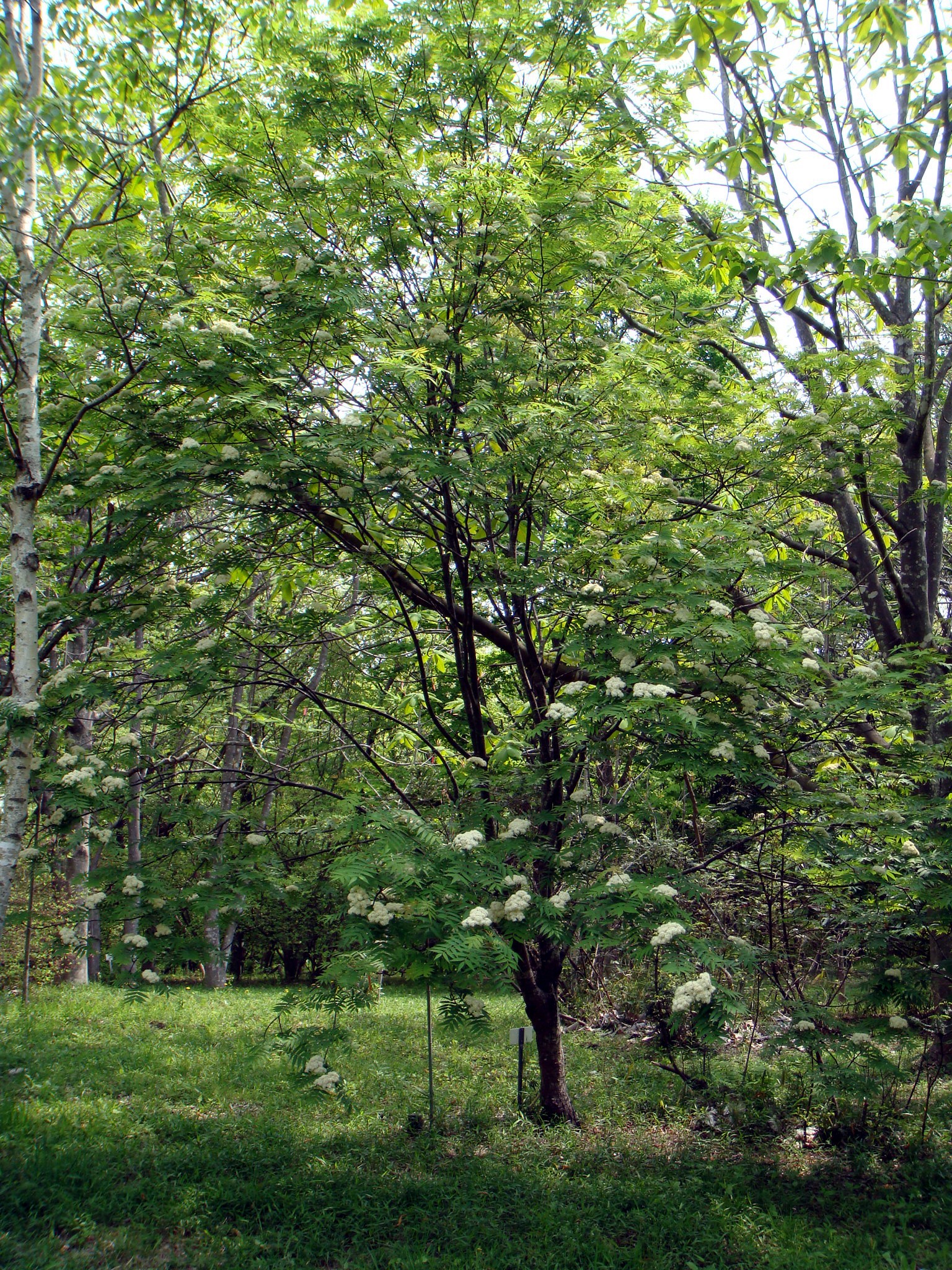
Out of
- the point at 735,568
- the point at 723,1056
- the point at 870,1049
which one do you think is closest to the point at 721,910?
the point at 723,1056

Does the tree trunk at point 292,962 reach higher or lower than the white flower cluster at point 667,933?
lower

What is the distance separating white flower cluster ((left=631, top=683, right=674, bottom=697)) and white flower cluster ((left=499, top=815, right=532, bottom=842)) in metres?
0.91

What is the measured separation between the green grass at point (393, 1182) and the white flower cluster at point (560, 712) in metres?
1.93

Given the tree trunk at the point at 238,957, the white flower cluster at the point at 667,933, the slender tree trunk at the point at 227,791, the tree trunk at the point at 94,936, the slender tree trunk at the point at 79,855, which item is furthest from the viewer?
the tree trunk at the point at 238,957

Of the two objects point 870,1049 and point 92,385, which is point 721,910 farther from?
point 92,385

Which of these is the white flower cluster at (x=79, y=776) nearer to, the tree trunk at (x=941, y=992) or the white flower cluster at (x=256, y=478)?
the white flower cluster at (x=256, y=478)

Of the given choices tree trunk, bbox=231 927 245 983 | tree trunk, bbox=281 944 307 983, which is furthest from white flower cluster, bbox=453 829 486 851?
tree trunk, bbox=281 944 307 983

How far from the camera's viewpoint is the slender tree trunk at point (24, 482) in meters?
4.14

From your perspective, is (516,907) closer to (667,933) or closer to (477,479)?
(667,933)

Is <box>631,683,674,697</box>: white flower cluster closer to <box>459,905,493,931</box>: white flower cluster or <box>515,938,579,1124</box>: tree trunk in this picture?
<box>459,905,493,931</box>: white flower cluster

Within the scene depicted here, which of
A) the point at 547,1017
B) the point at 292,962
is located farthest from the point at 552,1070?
the point at 292,962

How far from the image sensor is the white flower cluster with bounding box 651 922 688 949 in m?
3.26

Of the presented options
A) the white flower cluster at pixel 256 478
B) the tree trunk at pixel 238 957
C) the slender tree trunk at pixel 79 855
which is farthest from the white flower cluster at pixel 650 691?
the tree trunk at pixel 238 957

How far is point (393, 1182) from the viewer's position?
15.5ft
